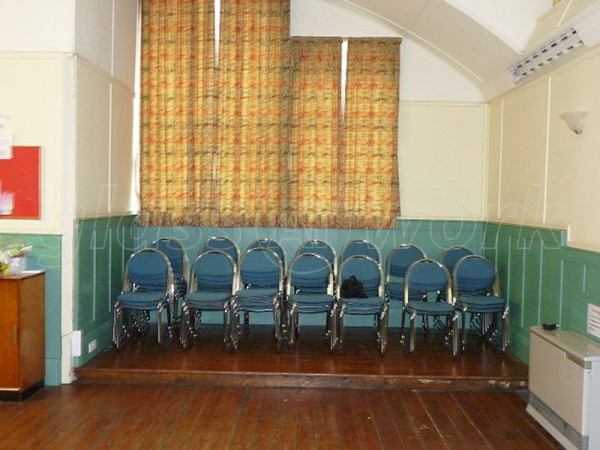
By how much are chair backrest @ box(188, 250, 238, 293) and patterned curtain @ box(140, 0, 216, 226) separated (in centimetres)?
86

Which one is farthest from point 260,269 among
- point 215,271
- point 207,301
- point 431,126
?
point 431,126

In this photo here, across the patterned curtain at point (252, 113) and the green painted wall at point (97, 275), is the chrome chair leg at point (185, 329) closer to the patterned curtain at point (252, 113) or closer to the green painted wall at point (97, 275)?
the green painted wall at point (97, 275)

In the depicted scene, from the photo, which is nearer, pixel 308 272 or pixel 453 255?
pixel 308 272

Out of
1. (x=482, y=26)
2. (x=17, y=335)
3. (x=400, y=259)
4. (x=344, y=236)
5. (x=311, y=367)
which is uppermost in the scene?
(x=482, y=26)

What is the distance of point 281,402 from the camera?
469 centimetres

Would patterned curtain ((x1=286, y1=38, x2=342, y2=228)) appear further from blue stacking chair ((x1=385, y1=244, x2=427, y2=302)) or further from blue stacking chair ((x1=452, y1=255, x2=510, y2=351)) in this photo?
blue stacking chair ((x1=452, y1=255, x2=510, y2=351))

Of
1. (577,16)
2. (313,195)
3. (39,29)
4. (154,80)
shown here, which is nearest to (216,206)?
(313,195)

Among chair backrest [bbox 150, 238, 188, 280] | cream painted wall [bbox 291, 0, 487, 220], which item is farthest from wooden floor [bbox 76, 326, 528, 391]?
cream painted wall [bbox 291, 0, 487, 220]

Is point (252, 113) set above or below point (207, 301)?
above

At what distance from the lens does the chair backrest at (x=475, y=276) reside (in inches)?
237

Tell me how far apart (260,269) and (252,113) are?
181 cm

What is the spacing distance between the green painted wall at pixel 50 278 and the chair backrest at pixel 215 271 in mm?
1451

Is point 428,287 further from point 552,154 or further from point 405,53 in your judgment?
point 405,53

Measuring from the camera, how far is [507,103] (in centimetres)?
626
